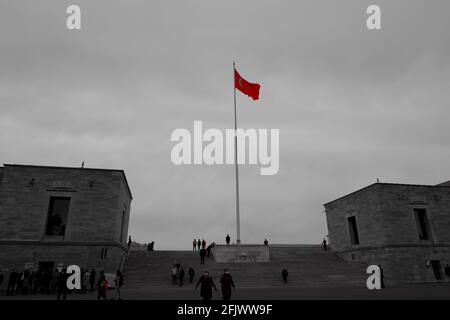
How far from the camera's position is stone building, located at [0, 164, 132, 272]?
22125 millimetres

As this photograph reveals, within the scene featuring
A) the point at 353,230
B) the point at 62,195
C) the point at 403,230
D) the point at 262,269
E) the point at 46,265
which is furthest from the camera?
the point at 353,230

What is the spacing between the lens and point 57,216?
77.9 ft

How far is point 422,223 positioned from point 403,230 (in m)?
3.25

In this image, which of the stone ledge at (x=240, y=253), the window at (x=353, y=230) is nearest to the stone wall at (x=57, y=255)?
the stone ledge at (x=240, y=253)

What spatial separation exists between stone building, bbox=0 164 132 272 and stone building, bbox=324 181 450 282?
2292cm

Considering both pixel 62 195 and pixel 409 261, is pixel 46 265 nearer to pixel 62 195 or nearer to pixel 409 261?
pixel 62 195

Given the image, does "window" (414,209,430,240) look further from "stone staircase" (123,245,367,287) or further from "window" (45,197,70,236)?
"window" (45,197,70,236)

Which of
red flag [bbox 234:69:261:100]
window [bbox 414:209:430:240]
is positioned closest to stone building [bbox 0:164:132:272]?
red flag [bbox 234:69:261:100]

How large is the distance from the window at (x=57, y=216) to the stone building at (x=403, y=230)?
88.3 feet

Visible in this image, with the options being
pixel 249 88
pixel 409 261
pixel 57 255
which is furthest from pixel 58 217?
pixel 409 261

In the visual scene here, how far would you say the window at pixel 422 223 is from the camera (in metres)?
28.7
